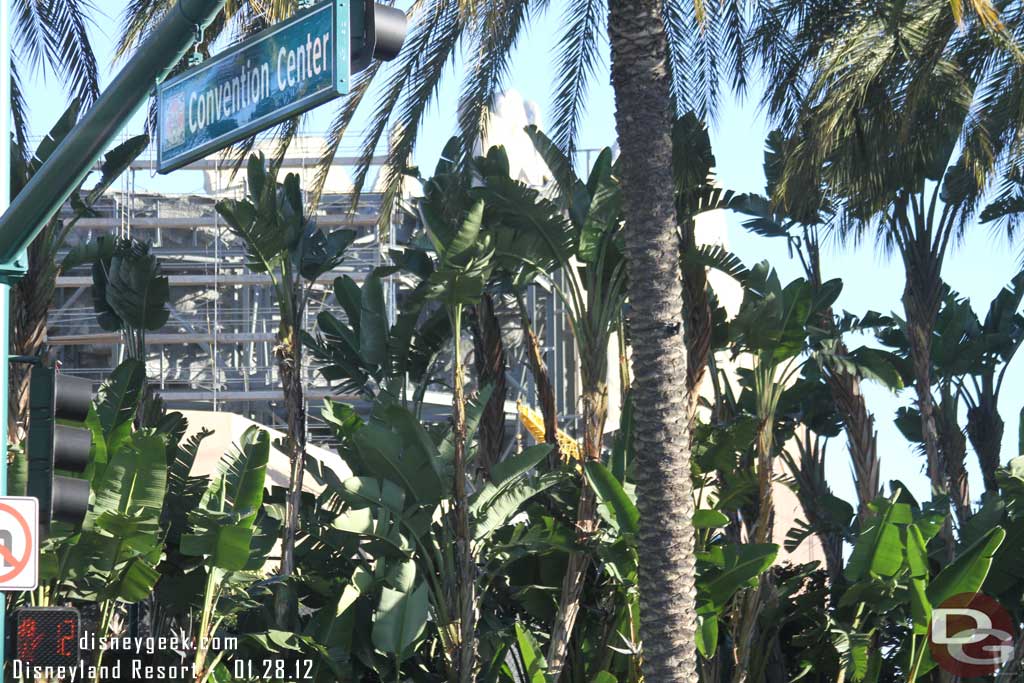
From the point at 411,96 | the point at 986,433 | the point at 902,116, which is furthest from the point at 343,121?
the point at 986,433

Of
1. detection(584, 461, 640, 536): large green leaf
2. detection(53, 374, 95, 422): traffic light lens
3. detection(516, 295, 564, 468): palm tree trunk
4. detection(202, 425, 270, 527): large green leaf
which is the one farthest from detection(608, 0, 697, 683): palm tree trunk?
detection(53, 374, 95, 422): traffic light lens

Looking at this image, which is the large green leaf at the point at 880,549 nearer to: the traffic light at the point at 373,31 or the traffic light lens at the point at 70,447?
the traffic light lens at the point at 70,447

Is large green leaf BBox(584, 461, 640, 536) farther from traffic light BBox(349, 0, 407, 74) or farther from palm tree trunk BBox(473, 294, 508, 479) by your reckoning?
traffic light BBox(349, 0, 407, 74)

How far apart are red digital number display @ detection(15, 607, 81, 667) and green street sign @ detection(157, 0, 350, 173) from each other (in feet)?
7.98

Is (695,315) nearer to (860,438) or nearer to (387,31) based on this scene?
(860,438)

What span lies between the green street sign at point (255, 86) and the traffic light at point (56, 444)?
1.30 meters

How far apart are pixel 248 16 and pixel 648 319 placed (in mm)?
4497

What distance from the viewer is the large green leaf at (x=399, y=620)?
12.5m

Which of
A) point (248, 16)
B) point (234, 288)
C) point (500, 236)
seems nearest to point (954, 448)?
point (500, 236)

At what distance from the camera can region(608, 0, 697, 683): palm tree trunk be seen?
9766mm

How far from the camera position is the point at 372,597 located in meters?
13.4

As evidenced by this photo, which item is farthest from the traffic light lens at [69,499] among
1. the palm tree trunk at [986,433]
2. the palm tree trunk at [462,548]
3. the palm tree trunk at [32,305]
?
the palm tree trunk at [986,433]

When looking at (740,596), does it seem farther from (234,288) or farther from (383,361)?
(234,288)

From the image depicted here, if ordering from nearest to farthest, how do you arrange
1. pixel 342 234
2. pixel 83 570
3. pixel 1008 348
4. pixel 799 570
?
pixel 83 570 → pixel 342 234 → pixel 799 570 → pixel 1008 348
